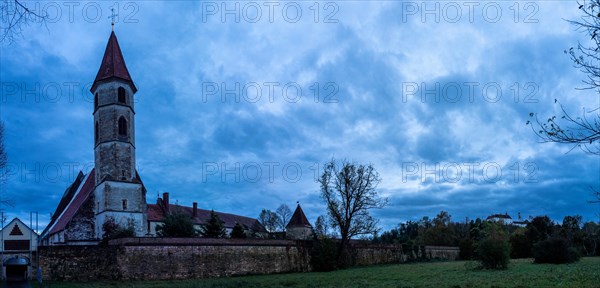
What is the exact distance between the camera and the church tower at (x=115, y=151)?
140ft

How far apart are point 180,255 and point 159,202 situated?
31896mm

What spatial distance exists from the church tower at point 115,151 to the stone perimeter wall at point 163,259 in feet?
39.9

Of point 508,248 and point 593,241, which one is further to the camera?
point 593,241

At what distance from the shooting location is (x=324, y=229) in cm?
4725

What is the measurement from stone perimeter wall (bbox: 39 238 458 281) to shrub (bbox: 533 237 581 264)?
812 inches

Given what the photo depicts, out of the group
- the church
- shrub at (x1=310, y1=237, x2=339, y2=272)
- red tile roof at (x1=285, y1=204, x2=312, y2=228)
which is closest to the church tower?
the church

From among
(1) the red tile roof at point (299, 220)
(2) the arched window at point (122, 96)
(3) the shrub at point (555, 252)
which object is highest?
(2) the arched window at point (122, 96)

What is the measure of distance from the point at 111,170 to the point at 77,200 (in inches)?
332

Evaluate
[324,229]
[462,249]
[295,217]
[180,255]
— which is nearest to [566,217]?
[462,249]

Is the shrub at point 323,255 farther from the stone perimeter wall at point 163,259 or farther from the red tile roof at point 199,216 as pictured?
the red tile roof at point 199,216

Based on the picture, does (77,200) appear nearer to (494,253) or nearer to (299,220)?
(299,220)

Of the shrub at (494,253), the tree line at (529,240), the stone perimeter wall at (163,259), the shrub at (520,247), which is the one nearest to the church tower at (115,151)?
the stone perimeter wall at (163,259)

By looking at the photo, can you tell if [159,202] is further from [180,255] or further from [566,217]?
[566,217]

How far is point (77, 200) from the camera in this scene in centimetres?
4869
